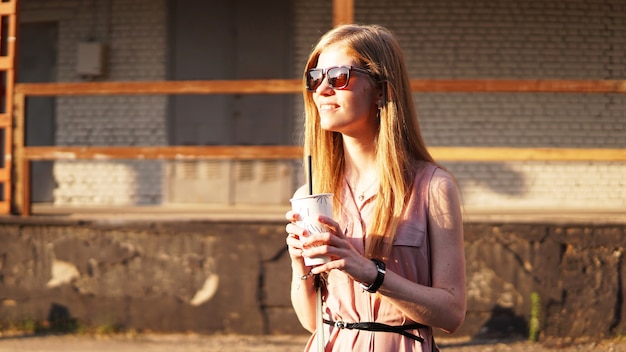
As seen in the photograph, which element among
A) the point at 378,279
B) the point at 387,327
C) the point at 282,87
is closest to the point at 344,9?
the point at 282,87

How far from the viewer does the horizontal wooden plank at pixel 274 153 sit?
6.55 m

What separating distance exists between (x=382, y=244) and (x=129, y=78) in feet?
31.1

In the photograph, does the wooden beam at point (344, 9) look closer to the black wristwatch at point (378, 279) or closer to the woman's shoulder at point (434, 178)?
the woman's shoulder at point (434, 178)

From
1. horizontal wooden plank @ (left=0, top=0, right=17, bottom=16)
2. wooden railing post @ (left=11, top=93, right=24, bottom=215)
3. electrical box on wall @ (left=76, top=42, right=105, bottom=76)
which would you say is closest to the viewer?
wooden railing post @ (left=11, top=93, right=24, bottom=215)

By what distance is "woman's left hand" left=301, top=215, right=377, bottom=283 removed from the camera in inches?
80.7

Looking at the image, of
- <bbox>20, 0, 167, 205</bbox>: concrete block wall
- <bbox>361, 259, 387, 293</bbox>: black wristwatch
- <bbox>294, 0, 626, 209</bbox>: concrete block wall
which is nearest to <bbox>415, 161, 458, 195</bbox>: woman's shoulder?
<bbox>361, 259, 387, 293</bbox>: black wristwatch

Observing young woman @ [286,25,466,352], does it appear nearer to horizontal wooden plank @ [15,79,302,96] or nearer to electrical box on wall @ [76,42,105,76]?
horizontal wooden plank @ [15,79,302,96]

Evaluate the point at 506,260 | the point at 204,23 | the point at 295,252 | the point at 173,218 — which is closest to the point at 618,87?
the point at 506,260

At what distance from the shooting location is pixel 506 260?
259 inches

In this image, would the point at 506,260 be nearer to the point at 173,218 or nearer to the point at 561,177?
the point at 173,218

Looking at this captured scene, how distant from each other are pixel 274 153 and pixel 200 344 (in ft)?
4.95

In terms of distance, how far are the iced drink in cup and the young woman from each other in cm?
14

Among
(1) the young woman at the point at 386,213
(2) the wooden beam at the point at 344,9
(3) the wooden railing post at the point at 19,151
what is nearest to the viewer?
(1) the young woman at the point at 386,213

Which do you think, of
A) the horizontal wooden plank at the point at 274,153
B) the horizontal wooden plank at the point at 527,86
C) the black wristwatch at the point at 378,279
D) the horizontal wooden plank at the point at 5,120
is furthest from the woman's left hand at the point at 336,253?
the horizontal wooden plank at the point at 5,120
